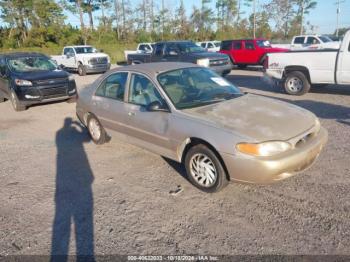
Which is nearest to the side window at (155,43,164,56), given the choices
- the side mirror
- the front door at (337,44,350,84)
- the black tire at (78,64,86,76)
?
the black tire at (78,64,86,76)

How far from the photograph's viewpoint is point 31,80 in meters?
9.24

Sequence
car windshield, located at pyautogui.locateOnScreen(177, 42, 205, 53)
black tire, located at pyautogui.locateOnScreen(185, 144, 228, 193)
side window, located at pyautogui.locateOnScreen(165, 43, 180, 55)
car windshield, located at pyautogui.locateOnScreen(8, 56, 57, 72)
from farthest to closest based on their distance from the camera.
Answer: side window, located at pyautogui.locateOnScreen(165, 43, 180, 55), car windshield, located at pyautogui.locateOnScreen(177, 42, 205, 53), car windshield, located at pyautogui.locateOnScreen(8, 56, 57, 72), black tire, located at pyautogui.locateOnScreen(185, 144, 228, 193)

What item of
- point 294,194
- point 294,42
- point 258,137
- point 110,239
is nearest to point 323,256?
point 294,194

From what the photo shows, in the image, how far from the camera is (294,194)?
3723 mm

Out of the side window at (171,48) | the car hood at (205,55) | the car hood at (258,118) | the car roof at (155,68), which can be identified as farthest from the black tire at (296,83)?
the side window at (171,48)

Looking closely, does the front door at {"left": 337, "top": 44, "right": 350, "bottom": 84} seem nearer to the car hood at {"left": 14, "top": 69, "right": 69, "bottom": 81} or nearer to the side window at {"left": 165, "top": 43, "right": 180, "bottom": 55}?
the side window at {"left": 165, "top": 43, "right": 180, "bottom": 55}

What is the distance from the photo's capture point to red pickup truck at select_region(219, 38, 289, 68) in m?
18.0

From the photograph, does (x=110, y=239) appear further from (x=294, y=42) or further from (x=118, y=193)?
(x=294, y=42)

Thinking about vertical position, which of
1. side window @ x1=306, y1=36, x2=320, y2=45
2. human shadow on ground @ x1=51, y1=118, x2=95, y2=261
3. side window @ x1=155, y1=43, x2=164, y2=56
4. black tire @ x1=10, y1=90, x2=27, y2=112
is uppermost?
side window @ x1=306, y1=36, x2=320, y2=45

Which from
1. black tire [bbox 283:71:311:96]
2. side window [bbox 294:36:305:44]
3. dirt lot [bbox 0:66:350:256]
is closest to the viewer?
dirt lot [bbox 0:66:350:256]

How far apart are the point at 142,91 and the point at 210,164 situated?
1.66 metres

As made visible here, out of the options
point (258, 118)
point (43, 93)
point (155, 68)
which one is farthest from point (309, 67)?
point (43, 93)

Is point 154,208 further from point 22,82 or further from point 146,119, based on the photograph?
point 22,82

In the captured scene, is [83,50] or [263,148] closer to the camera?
[263,148]
